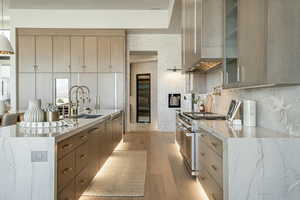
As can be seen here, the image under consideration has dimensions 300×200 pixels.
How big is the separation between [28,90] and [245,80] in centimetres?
695

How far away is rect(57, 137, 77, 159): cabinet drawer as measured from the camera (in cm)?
193

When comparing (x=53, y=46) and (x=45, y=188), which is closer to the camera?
(x=45, y=188)

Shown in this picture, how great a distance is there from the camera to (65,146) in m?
2.07

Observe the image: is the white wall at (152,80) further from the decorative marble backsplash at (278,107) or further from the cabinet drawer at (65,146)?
the cabinet drawer at (65,146)

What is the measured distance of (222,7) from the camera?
9.75ft

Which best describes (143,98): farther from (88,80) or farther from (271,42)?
(271,42)

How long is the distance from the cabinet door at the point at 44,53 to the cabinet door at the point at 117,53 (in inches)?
74.5

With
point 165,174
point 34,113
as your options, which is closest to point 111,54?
point 165,174

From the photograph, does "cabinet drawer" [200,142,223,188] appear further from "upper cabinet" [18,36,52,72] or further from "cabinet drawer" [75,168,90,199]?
"upper cabinet" [18,36,52,72]

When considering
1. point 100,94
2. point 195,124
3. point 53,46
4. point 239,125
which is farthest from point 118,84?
point 239,125

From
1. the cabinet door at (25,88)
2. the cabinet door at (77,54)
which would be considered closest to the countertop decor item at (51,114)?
the cabinet door at (77,54)

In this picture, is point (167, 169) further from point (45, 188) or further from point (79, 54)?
point (79, 54)

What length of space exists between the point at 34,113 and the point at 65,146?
0.55 meters

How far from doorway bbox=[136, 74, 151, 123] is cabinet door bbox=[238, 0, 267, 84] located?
937 cm
